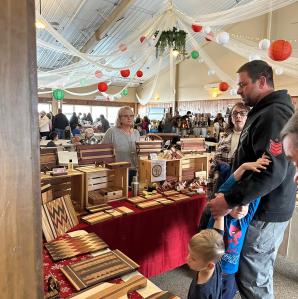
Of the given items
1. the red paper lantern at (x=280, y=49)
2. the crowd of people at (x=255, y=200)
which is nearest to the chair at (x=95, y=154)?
the crowd of people at (x=255, y=200)

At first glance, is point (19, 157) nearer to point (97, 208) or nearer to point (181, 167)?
point (97, 208)

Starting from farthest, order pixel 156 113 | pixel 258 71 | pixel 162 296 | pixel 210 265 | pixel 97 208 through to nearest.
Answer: pixel 156 113 → pixel 97 208 → pixel 258 71 → pixel 210 265 → pixel 162 296

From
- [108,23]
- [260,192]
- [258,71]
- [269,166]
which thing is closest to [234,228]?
[260,192]

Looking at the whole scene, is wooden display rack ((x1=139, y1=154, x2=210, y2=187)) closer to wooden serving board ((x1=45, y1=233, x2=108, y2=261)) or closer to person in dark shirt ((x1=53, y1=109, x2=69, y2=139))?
wooden serving board ((x1=45, y1=233, x2=108, y2=261))

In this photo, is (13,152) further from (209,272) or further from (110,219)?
(110,219)

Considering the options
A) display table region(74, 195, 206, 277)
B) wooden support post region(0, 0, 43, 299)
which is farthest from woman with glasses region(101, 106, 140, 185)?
wooden support post region(0, 0, 43, 299)

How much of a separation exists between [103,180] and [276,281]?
66.6 inches

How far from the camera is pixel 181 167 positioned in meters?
2.58

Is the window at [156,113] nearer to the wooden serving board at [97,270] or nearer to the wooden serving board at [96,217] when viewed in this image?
the wooden serving board at [96,217]

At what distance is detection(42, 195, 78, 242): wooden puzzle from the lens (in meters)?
1.48

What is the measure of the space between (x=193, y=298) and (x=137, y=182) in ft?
4.24

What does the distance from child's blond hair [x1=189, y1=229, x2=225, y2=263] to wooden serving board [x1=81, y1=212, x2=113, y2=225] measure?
2.50 feet

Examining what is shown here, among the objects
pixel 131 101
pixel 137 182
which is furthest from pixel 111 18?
pixel 131 101

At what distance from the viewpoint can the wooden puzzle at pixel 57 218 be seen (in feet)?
4.85
